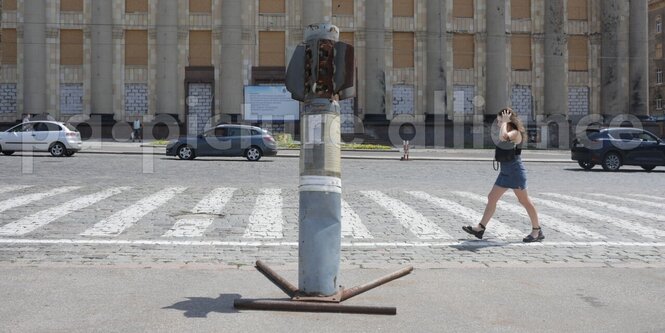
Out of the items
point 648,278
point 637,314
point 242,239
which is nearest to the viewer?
point 637,314

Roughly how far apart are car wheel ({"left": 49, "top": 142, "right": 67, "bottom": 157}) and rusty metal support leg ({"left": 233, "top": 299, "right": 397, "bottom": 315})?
24481 mm

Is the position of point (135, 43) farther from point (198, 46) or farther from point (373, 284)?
point (373, 284)

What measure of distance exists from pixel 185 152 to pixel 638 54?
123 feet

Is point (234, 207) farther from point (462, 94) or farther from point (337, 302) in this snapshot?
point (462, 94)

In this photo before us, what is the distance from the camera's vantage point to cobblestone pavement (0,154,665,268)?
793cm

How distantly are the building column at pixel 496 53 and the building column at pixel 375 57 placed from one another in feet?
25.9

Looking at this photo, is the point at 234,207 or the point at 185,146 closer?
the point at 234,207

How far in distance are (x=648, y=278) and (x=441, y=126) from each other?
42.4 metres

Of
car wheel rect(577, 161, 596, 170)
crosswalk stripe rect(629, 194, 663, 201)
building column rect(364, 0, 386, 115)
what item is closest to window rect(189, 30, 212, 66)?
building column rect(364, 0, 386, 115)

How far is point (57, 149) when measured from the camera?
27.6 meters

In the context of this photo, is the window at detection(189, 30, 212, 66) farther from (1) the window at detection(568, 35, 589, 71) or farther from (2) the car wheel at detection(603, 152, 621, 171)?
(2) the car wheel at detection(603, 152, 621, 171)

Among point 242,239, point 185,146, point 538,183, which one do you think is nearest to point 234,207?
point 242,239

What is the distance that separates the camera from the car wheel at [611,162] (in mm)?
25516

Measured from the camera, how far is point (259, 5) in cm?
4825
